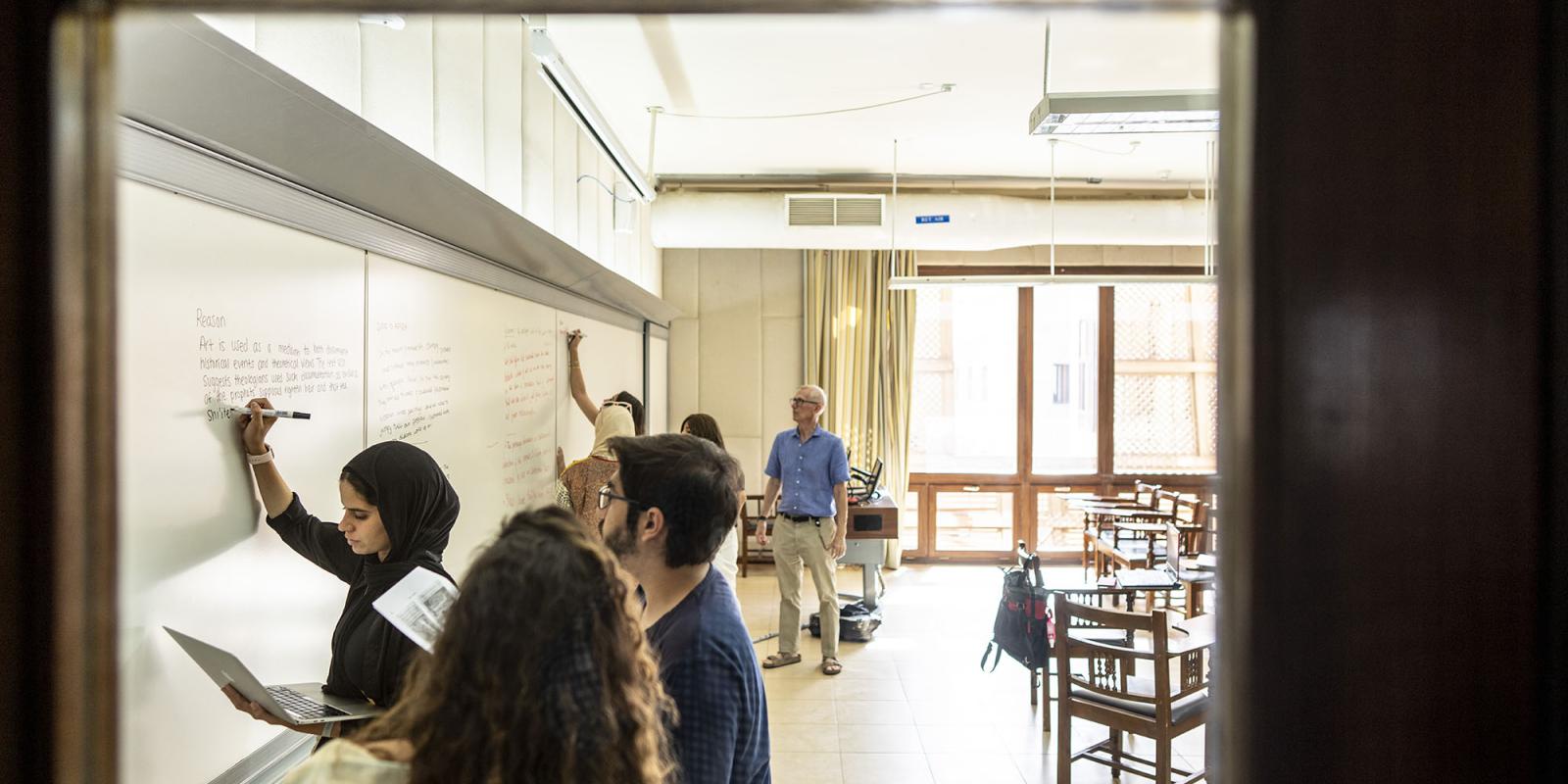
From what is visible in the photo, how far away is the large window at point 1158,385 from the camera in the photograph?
24.4ft

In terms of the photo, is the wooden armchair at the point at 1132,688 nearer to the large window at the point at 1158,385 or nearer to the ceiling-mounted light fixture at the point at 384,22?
the ceiling-mounted light fixture at the point at 384,22

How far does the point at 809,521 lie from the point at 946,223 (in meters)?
2.69

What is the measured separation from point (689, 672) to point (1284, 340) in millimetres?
978

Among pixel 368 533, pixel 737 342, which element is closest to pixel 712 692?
pixel 368 533

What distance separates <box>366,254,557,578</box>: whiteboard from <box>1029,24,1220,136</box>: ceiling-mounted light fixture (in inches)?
85.3

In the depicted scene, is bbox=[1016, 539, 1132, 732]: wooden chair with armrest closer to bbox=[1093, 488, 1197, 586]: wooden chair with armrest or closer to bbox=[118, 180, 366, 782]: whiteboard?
bbox=[1093, 488, 1197, 586]: wooden chair with armrest

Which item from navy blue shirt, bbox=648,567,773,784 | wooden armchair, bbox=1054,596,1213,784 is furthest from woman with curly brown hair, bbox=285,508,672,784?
wooden armchair, bbox=1054,596,1213,784

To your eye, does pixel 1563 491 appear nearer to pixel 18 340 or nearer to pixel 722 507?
pixel 18 340

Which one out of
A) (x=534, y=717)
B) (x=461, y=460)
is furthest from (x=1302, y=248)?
(x=461, y=460)

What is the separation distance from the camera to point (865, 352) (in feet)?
24.2

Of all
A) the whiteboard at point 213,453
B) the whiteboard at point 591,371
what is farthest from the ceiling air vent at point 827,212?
the whiteboard at point 213,453

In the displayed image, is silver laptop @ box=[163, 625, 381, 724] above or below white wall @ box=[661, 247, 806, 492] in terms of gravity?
below

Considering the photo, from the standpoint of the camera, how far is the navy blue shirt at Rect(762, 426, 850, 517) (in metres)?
4.88

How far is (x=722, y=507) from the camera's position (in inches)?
60.7
